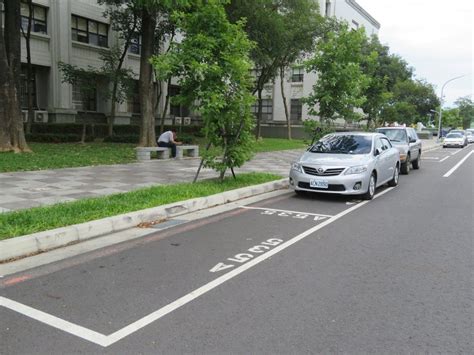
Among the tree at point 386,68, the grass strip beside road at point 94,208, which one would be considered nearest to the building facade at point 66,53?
the grass strip beside road at point 94,208

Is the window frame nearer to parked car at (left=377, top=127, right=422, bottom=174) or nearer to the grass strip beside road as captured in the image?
parked car at (left=377, top=127, right=422, bottom=174)

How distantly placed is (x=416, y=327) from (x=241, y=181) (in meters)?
7.61

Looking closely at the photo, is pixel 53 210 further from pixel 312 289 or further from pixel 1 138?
pixel 1 138

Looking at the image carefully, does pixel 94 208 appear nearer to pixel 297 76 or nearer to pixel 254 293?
pixel 254 293

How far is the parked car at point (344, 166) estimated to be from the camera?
Result: 31.3 feet

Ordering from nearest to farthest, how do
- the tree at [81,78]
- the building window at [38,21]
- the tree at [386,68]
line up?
the tree at [81,78]
the building window at [38,21]
the tree at [386,68]

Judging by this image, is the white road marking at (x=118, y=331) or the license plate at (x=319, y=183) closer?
the white road marking at (x=118, y=331)

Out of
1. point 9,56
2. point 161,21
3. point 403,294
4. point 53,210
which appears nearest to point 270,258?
point 403,294

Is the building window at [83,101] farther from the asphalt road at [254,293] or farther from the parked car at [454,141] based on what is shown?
the parked car at [454,141]

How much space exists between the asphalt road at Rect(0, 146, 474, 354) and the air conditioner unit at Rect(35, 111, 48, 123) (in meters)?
22.8

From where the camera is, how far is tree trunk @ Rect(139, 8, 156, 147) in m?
19.0

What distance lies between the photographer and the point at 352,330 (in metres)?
3.69

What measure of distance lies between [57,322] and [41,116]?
26.1m

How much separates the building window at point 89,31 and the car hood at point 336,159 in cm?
2399
